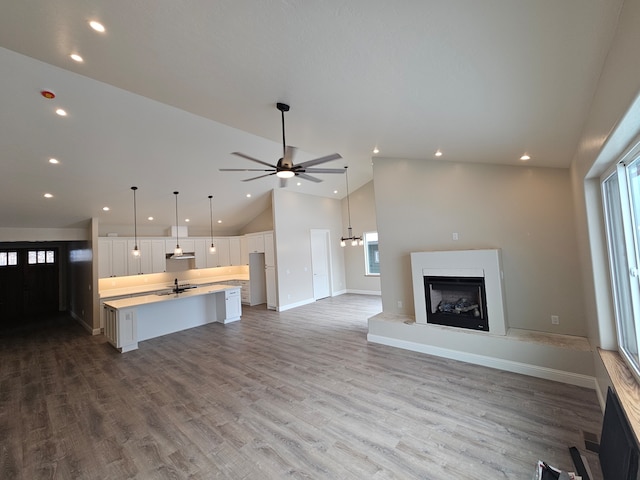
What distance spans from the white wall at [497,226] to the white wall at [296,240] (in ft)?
11.0

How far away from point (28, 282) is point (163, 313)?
6.69m

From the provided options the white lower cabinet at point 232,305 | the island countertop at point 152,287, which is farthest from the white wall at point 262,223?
the white lower cabinet at point 232,305

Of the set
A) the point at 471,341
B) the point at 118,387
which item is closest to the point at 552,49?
the point at 471,341

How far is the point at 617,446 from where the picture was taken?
1.52 metres

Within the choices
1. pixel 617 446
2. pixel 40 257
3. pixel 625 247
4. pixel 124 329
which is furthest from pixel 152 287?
pixel 625 247

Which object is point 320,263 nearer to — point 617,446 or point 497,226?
point 497,226

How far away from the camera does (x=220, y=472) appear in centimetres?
207

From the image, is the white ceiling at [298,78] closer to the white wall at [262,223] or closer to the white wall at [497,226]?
the white wall at [497,226]

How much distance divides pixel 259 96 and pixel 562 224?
435cm

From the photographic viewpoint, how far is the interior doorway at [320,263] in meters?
8.61

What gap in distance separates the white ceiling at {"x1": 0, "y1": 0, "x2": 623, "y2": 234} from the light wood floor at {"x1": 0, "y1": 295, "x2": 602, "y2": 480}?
2.81 meters

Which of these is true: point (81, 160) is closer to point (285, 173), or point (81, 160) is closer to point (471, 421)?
point (285, 173)

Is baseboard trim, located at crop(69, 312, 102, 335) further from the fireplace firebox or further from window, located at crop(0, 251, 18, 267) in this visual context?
the fireplace firebox

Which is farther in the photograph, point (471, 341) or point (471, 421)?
point (471, 341)
